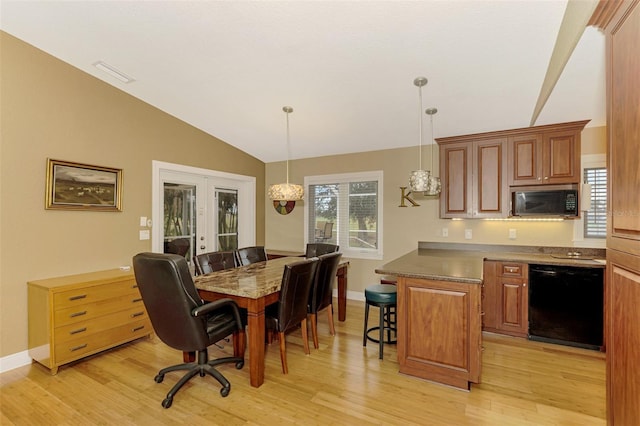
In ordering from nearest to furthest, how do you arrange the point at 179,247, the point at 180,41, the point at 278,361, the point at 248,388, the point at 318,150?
the point at 248,388, the point at 180,41, the point at 278,361, the point at 179,247, the point at 318,150

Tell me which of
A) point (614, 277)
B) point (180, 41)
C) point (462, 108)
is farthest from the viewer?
point (462, 108)

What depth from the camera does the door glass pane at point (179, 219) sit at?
4094 mm

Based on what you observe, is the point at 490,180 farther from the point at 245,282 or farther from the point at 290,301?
the point at 245,282

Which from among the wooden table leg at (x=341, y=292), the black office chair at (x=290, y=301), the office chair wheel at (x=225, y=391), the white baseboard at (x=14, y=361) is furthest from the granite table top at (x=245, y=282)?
the white baseboard at (x=14, y=361)

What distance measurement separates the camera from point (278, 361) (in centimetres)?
280

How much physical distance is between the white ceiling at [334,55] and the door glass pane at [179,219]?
3.48ft

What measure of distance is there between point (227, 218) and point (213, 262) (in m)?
1.86

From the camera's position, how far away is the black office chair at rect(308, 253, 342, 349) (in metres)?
3.01

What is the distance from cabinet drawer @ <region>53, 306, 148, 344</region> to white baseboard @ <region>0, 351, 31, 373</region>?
522mm

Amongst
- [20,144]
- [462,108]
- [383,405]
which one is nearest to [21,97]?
[20,144]

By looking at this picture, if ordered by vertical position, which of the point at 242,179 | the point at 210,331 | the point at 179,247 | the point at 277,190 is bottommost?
the point at 210,331

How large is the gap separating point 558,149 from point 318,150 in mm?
3036

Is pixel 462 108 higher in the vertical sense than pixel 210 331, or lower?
higher

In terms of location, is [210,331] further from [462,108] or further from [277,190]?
[462,108]
